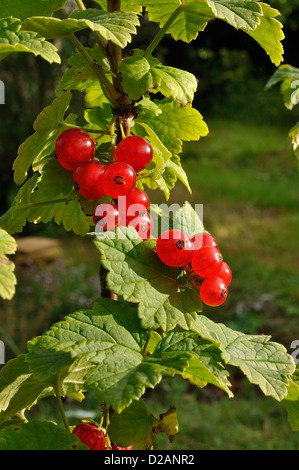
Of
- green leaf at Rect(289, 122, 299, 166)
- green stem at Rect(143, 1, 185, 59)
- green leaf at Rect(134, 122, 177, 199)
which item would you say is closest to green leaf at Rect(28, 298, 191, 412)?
green leaf at Rect(134, 122, 177, 199)

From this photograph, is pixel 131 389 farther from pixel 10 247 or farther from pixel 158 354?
pixel 10 247

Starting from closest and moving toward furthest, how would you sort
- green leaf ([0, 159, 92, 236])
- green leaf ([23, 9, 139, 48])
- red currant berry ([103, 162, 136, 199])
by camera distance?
1. green leaf ([23, 9, 139, 48])
2. red currant berry ([103, 162, 136, 199])
3. green leaf ([0, 159, 92, 236])

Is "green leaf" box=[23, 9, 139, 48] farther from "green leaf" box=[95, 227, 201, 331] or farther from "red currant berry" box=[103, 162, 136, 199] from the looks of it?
"green leaf" box=[95, 227, 201, 331]

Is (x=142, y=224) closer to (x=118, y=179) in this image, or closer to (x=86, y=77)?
(x=118, y=179)

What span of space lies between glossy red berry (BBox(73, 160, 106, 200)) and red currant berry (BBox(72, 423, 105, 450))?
1.50 feet

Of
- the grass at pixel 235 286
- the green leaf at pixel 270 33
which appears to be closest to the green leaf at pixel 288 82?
the green leaf at pixel 270 33

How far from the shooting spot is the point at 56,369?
927 millimetres

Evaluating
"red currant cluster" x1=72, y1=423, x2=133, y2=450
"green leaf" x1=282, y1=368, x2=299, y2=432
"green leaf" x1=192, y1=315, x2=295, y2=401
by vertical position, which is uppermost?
"green leaf" x1=192, y1=315, x2=295, y2=401

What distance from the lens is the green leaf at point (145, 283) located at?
0.96 m

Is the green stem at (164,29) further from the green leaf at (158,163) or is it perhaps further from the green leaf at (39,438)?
the green leaf at (39,438)

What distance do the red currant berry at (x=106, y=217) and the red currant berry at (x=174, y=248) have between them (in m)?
0.10

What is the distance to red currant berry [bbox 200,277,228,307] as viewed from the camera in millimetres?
1048

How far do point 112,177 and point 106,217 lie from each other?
0.08 meters
